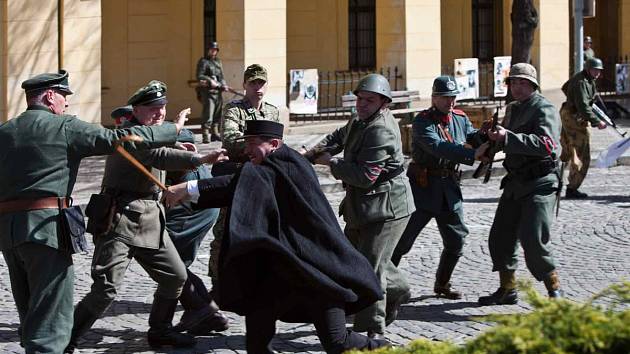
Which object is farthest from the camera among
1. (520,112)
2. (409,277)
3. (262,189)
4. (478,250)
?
(478,250)

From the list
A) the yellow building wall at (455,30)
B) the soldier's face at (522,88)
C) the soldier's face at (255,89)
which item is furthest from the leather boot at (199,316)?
the yellow building wall at (455,30)

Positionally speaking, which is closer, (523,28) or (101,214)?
(101,214)

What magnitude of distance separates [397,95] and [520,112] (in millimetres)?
12708

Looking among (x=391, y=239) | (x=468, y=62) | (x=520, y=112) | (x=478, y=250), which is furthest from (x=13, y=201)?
(x=468, y=62)

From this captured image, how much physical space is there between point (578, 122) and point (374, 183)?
8.06 m

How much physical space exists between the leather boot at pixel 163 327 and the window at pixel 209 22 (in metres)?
17.2

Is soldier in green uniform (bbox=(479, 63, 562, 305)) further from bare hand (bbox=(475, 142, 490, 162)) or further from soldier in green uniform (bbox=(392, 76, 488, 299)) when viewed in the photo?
soldier in green uniform (bbox=(392, 76, 488, 299))

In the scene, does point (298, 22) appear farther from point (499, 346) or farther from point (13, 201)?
point (499, 346)

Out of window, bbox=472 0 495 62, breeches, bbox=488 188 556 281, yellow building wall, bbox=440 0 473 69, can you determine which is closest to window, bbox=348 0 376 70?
yellow building wall, bbox=440 0 473 69

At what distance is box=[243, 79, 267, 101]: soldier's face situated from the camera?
34.0 feet

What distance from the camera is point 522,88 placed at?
10.2 meters

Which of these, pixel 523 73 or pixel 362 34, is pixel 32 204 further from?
pixel 362 34

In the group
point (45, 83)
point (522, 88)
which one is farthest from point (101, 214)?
point (522, 88)

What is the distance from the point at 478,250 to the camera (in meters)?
12.9
